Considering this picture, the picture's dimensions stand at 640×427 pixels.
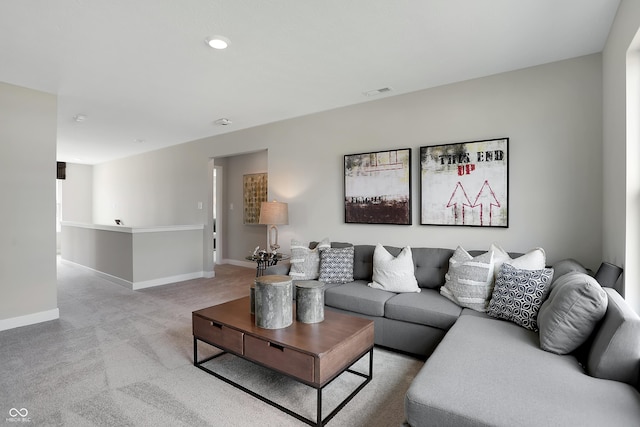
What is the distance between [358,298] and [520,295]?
4.04 ft

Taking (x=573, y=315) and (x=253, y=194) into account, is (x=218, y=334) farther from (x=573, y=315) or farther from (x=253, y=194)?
(x=253, y=194)

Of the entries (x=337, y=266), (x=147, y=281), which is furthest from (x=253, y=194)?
(x=337, y=266)

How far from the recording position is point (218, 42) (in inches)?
96.0

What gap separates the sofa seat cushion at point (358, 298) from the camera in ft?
9.07

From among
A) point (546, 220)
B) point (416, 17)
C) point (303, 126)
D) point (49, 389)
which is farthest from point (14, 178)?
point (546, 220)

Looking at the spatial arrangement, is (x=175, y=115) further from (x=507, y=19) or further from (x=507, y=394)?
(x=507, y=394)

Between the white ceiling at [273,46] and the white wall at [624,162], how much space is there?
25cm

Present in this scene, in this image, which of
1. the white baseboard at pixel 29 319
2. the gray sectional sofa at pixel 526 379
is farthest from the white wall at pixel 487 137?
the white baseboard at pixel 29 319

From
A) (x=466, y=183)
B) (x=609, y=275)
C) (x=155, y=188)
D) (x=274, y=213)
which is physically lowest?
(x=609, y=275)

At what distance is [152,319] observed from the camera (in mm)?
3496

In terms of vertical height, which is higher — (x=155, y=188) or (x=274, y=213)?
(x=155, y=188)

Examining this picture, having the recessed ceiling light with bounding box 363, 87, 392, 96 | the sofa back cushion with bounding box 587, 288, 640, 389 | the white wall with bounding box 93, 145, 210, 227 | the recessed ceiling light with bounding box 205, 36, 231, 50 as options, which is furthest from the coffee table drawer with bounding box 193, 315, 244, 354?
the white wall with bounding box 93, 145, 210, 227

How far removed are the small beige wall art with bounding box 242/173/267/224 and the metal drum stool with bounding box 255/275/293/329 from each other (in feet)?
13.1

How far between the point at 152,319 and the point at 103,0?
292 cm
